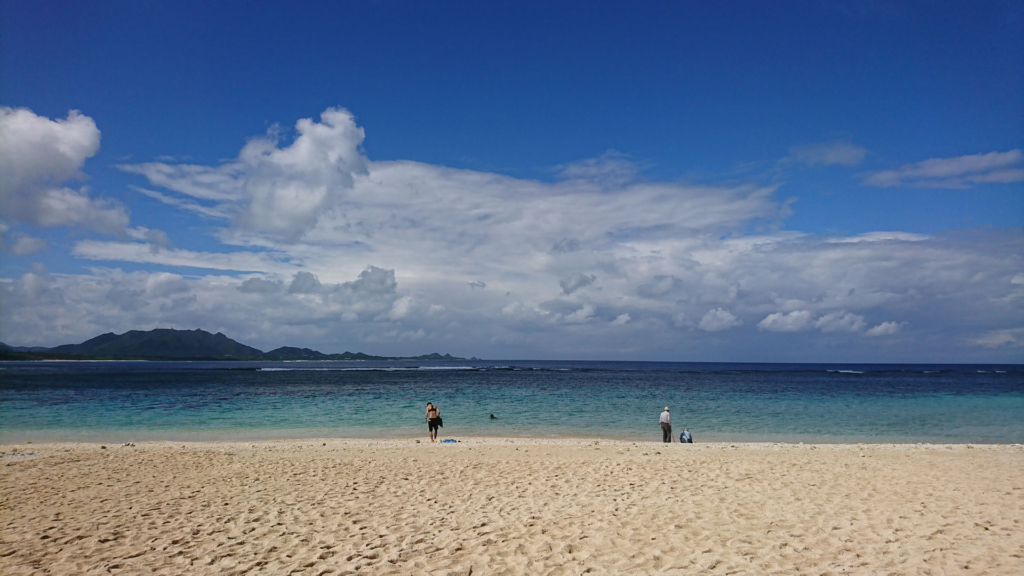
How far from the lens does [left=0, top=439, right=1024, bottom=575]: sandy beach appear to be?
24.9 ft

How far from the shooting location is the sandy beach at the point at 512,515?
758 cm

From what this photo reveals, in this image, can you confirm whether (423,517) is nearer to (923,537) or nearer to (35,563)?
(35,563)

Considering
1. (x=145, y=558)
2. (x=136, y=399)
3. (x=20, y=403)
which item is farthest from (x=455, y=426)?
(x=20, y=403)

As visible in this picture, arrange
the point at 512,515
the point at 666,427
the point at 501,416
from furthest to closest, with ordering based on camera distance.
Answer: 1. the point at 501,416
2. the point at 666,427
3. the point at 512,515

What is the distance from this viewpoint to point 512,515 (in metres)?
9.67

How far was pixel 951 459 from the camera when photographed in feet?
54.5

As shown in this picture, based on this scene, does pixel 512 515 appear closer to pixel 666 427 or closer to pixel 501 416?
pixel 666 427

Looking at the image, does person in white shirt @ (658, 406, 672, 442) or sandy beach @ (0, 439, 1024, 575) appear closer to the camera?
sandy beach @ (0, 439, 1024, 575)

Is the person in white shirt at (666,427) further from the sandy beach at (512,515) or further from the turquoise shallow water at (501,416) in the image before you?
the sandy beach at (512,515)

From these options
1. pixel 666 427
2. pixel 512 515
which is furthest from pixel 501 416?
pixel 512 515

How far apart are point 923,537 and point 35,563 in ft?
44.6

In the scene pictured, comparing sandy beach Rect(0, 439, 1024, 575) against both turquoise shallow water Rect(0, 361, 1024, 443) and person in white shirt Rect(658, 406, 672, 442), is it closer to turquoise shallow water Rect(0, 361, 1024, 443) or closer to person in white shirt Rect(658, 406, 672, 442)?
person in white shirt Rect(658, 406, 672, 442)

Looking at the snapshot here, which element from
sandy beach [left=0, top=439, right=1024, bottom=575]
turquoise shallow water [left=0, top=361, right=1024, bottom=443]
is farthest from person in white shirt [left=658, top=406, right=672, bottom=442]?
sandy beach [left=0, top=439, right=1024, bottom=575]

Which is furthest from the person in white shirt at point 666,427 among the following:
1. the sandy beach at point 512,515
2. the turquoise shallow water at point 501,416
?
the sandy beach at point 512,515
